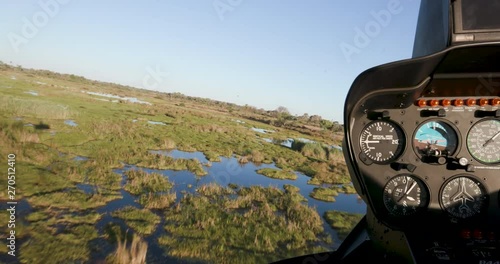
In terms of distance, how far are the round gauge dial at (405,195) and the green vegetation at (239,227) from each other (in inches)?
120

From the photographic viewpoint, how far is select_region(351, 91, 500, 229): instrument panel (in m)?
3.61

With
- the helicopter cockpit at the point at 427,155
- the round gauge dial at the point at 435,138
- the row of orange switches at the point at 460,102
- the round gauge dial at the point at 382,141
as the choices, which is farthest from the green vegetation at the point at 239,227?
the row of orange switches at the point at 460,102

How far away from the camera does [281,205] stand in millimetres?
8984

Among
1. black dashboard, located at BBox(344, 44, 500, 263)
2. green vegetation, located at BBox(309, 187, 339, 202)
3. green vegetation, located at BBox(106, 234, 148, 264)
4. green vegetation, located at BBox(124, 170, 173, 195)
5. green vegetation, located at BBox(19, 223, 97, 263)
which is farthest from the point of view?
green vegetation, located at BBox(309, 187, 339, 202)

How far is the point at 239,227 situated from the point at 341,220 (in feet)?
11.3

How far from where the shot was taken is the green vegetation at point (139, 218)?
6332mm

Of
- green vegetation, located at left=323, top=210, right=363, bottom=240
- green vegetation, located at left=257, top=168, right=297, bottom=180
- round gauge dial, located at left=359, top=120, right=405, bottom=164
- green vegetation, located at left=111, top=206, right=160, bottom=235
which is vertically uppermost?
round gauge dial, located at left=359, top=120, right=405, bottom=164

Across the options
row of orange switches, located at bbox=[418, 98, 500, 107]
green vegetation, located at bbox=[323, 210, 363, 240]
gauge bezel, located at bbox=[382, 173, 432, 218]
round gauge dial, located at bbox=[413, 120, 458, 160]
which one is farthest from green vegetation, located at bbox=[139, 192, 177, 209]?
row of orange switches, located at bbox=[418, 98, 500, 107]

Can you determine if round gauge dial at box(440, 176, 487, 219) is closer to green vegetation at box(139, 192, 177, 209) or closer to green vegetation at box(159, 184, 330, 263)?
green vegetation at box(159, 184, 330, 263)

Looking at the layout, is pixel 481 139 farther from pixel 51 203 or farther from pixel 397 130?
pixel 51 203

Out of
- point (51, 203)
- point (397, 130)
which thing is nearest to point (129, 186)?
point (51, 203)

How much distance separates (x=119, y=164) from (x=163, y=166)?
1.72m

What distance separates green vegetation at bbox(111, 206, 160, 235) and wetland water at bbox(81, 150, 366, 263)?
0.45ft

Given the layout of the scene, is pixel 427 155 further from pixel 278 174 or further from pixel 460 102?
pixel 278 174
